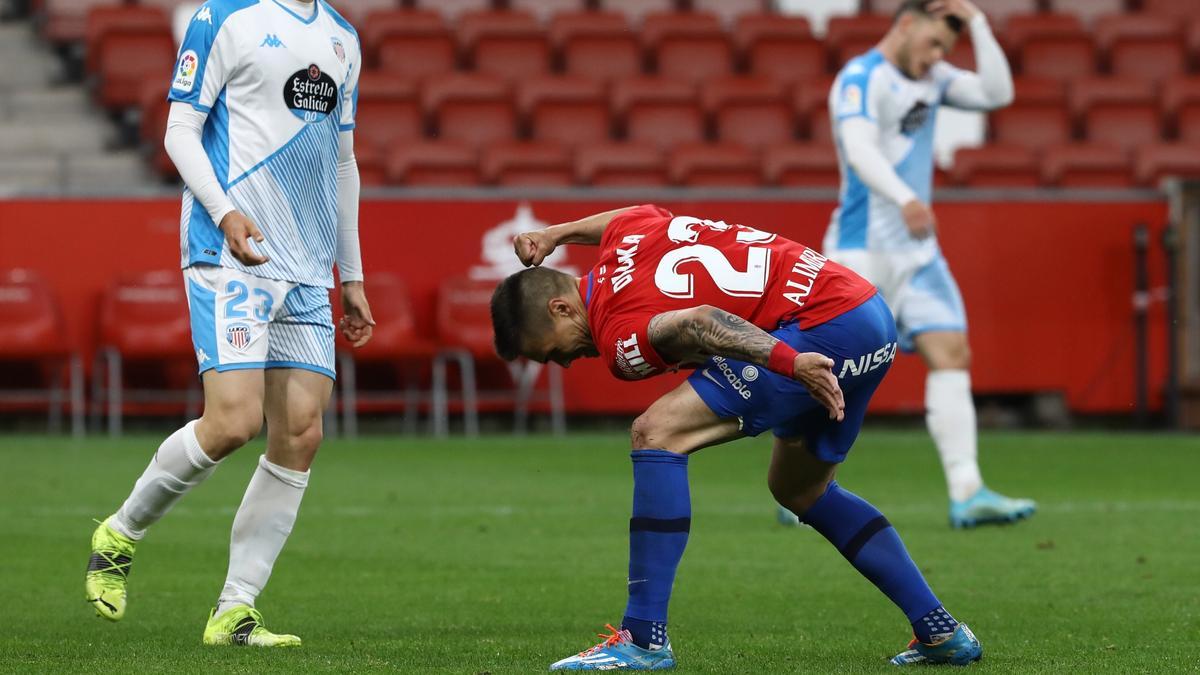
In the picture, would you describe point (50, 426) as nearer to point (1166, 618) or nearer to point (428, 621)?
point (428, 621)

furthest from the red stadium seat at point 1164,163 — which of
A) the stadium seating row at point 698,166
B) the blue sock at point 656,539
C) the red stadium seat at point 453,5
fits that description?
the blue sock at point 656,539

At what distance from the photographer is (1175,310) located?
16906 millimetres

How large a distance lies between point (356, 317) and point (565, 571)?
1.84 m

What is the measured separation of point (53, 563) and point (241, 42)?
2.99 m

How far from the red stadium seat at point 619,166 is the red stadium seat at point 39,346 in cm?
501

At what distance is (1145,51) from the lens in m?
21.0

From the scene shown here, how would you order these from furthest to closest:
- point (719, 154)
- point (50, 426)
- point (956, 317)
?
point (719, 154)
point (50, 426)
point (956, 317)

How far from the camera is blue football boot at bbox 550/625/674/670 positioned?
16.6 ft

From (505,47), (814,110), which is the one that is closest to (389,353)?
(505,47)

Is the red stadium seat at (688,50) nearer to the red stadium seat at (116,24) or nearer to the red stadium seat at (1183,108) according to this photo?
the red stadium seat at (1183,108)

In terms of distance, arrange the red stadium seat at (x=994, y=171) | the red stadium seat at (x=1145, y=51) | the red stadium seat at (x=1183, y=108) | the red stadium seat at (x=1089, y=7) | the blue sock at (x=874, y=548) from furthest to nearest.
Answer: the red stadium seat at (x=1089, y=7) → the red stadium seat at (x=1145, y=51) → the red stadium seat at (x=1183, y=108) → the red stadium seat at (x=994, y=171) → the blue sock at (x=874, y=548)

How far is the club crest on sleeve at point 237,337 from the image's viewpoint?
5781mm

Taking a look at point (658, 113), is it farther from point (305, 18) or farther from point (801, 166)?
point (305, 18)

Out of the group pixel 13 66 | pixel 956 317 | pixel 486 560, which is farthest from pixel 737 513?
pixel 13 66
